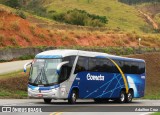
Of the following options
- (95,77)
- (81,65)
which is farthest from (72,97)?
(95,77)

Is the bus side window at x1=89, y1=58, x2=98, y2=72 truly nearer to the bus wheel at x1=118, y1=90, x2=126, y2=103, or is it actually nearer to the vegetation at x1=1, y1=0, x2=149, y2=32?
the bus wheel at x1=118, y1=90, x2=126, y2=103

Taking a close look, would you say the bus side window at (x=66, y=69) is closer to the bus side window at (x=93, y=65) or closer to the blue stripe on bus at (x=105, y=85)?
the blue stripe on bus at (x=105, y=85)

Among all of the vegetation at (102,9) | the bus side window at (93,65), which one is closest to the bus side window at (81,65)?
the bus side window at (93,65)

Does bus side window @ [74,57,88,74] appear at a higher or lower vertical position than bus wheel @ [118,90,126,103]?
higher

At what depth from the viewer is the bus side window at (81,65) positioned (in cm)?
2810

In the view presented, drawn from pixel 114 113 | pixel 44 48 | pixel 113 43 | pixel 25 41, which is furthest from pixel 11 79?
pixel 113 43

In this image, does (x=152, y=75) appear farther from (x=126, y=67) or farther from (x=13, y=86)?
(x=13, y=86)

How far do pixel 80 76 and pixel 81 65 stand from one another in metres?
0.66

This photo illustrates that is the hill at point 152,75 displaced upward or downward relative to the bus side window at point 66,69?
downward

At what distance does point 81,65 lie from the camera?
2848 cm

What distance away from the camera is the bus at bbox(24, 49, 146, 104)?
26938 mm

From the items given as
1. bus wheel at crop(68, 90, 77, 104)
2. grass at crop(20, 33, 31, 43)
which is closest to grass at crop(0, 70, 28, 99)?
bus wheel at crop(68, 90, 77, 104)

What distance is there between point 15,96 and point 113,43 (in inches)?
1634

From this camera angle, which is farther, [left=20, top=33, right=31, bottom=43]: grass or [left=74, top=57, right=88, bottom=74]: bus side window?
[left=20, top=33, right=31, bottom=43]: grass
